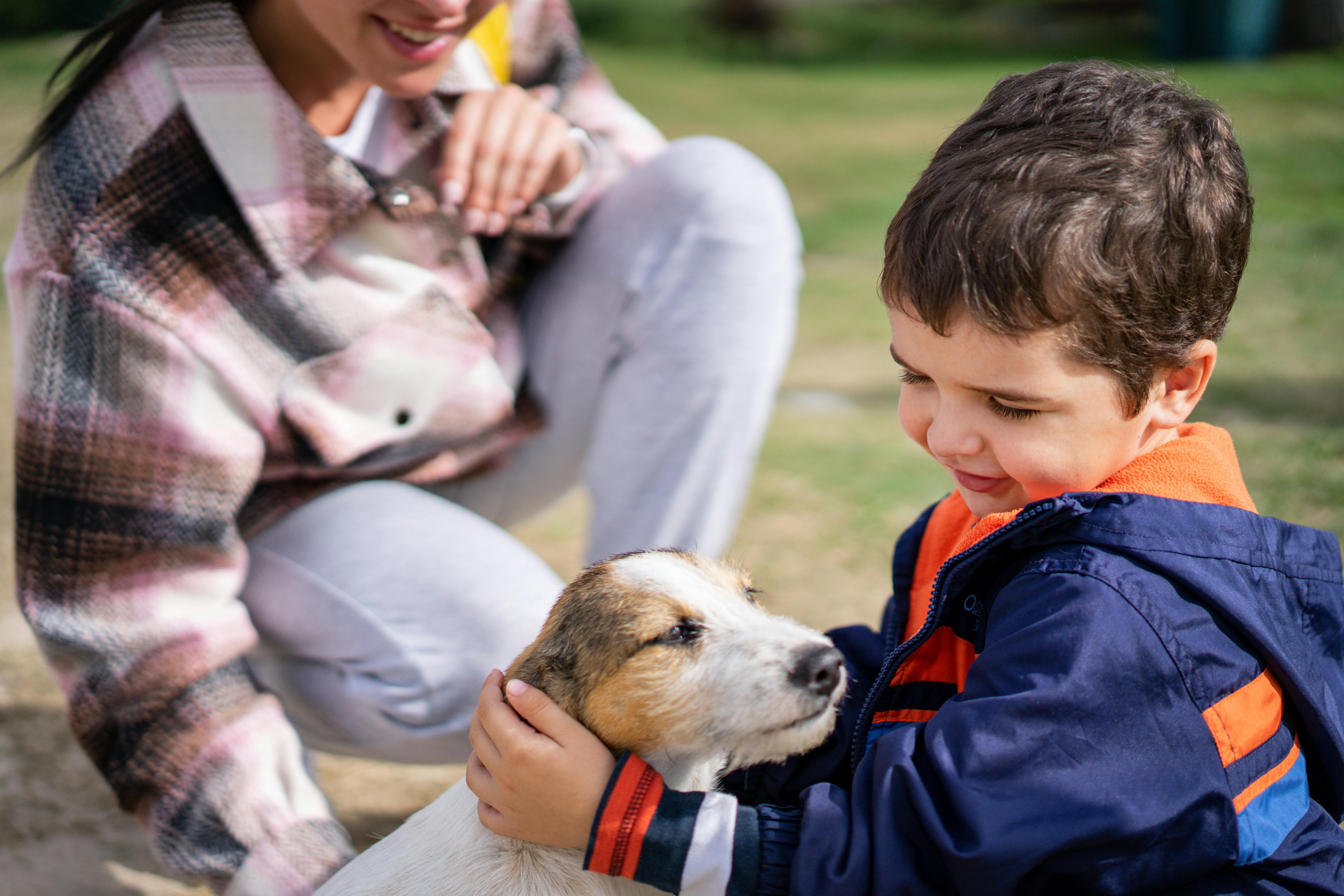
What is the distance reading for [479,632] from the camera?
2383 mm

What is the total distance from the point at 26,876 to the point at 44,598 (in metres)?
0.71

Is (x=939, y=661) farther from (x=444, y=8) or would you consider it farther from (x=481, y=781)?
(x=444, y=8)

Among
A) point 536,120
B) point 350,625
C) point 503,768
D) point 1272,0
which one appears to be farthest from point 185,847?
point 1272,0

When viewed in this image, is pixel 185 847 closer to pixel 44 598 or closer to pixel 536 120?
pixel 44 598

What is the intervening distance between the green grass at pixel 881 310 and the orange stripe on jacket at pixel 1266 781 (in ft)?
3.70

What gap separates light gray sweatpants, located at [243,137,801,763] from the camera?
2406 mm

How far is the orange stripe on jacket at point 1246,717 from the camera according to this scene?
1.49m

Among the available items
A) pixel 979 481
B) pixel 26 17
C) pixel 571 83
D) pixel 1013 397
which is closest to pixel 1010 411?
pixel 1013 397

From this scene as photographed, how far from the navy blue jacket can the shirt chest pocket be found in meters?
1.16

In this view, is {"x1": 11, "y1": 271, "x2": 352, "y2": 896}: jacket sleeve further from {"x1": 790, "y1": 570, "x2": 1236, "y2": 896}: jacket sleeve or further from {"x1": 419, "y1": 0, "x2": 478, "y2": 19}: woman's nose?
{"x1": 790, "y1": 570, "x2": 1236, "y2": 896}: jacket sleeve

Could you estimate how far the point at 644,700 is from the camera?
1792 mm

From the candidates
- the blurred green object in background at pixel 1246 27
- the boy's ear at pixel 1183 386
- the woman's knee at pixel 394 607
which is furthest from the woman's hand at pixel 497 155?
the blurred green object in background at pixel 1246 27

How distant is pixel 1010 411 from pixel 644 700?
70cm

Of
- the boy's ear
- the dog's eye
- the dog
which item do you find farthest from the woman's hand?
the boy's ear
